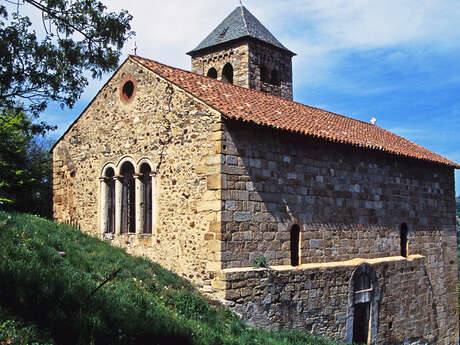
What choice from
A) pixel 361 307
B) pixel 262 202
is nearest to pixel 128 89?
pixel 262 202

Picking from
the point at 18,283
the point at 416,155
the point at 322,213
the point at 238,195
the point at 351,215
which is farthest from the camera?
the point at 416,155

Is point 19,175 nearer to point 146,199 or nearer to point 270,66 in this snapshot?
point 146,199

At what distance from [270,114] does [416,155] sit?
259 inches

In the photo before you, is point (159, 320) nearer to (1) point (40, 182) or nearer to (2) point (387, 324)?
(2) point (387, 324)

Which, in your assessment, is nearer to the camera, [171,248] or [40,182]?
[171,248]

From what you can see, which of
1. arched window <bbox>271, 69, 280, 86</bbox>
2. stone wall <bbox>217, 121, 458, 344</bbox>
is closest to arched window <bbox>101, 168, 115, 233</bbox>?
stone wall <bbox>217, 121, 458, 344</bbox>

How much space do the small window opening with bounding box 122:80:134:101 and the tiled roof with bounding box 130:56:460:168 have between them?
736 mm

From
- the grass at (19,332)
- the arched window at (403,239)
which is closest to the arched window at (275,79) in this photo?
the arched window at (403,239)

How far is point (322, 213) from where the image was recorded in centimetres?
1338

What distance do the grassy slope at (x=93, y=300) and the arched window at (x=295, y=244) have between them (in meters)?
1.99

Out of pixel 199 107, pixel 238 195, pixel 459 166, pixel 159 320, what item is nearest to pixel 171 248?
pixel 238 195

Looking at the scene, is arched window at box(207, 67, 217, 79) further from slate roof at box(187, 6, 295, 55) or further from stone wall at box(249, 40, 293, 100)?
stone wall at box(249, 40, 293, 100)

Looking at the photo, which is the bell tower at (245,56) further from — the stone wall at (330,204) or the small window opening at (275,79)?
the stone wall at (330,204)

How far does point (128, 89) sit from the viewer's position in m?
14.0
